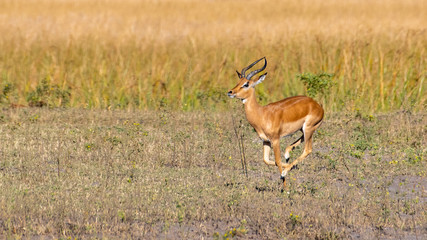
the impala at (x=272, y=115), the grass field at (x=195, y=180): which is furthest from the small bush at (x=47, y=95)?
Answer: the impala at (x=272, y=115)

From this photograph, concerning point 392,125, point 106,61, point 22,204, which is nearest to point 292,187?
point 22,204

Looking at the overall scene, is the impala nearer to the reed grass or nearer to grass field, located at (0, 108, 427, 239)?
grass field, located at (0, 108, 427, 239)

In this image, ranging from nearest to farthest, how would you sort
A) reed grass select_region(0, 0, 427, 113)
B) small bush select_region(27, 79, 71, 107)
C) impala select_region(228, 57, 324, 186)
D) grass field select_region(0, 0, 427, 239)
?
grass field select_region(0, 0, 427, 239), impala select_region(228, 57, 324, 186), small bush select_region(27, 79, 71, 107), reed grass select_region(0, 0, 427, 113)

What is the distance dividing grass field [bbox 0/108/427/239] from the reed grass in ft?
3.54

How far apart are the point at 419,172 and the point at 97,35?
31.3 ft

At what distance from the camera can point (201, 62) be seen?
1459cm

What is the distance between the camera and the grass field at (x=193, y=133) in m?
6.39

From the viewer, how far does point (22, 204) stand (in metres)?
6.55

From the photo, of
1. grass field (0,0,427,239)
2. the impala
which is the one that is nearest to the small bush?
grass field (0,0,427,239)

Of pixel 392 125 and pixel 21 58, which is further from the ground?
pixel 21 58

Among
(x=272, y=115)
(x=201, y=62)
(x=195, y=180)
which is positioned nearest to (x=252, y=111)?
(x=272, y=115)

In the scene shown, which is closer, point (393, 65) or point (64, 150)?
point (64, 150)

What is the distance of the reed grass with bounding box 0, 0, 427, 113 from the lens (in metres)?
13.0

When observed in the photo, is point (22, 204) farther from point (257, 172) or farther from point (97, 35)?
point (97, 35)
